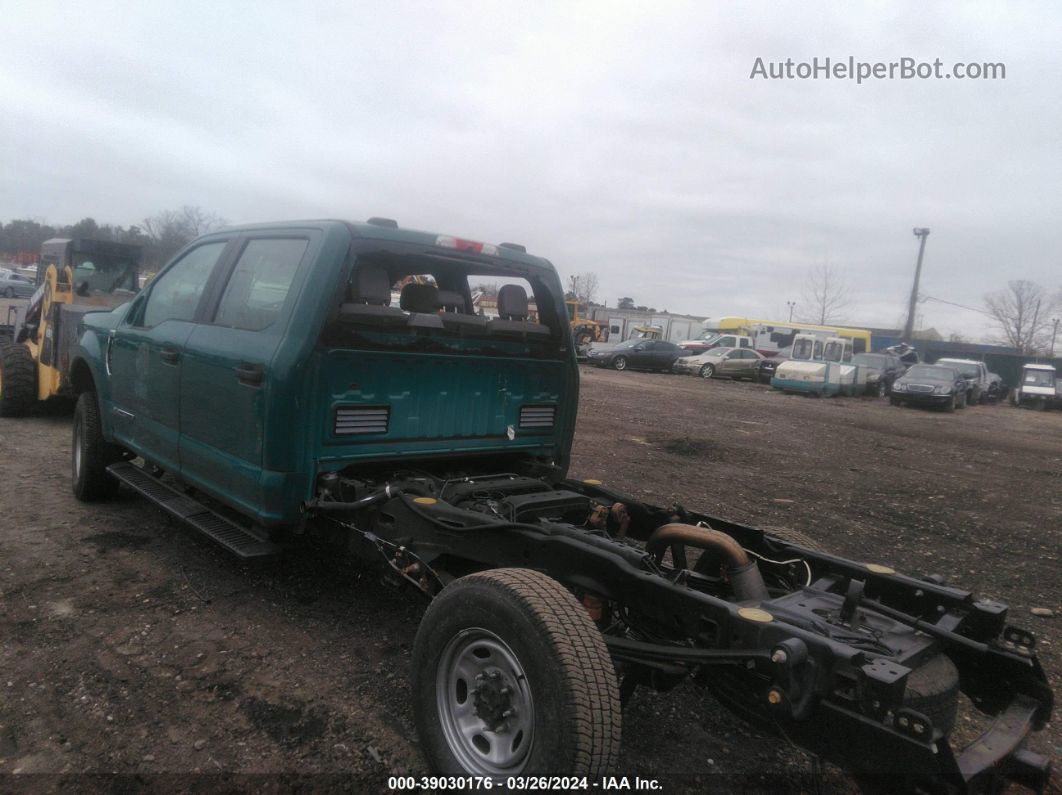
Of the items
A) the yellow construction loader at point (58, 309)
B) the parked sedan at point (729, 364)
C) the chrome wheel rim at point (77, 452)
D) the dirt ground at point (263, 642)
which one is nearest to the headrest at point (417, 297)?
the dirt ground at point (263, 642)

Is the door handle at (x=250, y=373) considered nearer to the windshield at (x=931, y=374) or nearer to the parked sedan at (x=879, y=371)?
the windshield at (x=931, y=374)

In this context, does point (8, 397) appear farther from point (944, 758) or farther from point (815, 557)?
point (944, 758)

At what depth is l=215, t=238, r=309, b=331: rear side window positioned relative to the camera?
3.80 meters

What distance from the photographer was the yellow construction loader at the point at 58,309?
8.34m

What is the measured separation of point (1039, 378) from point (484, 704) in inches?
1353

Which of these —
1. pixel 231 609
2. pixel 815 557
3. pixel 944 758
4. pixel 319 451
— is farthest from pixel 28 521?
pixel 944 758

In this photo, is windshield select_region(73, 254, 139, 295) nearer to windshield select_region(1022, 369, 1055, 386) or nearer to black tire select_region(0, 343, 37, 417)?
black tire select_region(0, 343, 37, 417)

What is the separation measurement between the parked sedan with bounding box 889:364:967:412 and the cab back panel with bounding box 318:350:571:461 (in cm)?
2130

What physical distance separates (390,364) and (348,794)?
2.00 metres

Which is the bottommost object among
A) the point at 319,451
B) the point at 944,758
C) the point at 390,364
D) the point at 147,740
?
the point at 147,740

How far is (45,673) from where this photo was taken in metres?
3.24

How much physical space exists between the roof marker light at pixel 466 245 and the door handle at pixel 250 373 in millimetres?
1134

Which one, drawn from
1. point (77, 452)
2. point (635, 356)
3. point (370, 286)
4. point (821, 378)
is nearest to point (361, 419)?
point (370, 286)

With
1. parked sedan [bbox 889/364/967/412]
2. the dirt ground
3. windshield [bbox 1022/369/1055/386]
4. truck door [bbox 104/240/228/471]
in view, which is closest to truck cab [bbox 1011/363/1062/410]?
windshield [bbox 1022/369/1055/386]
